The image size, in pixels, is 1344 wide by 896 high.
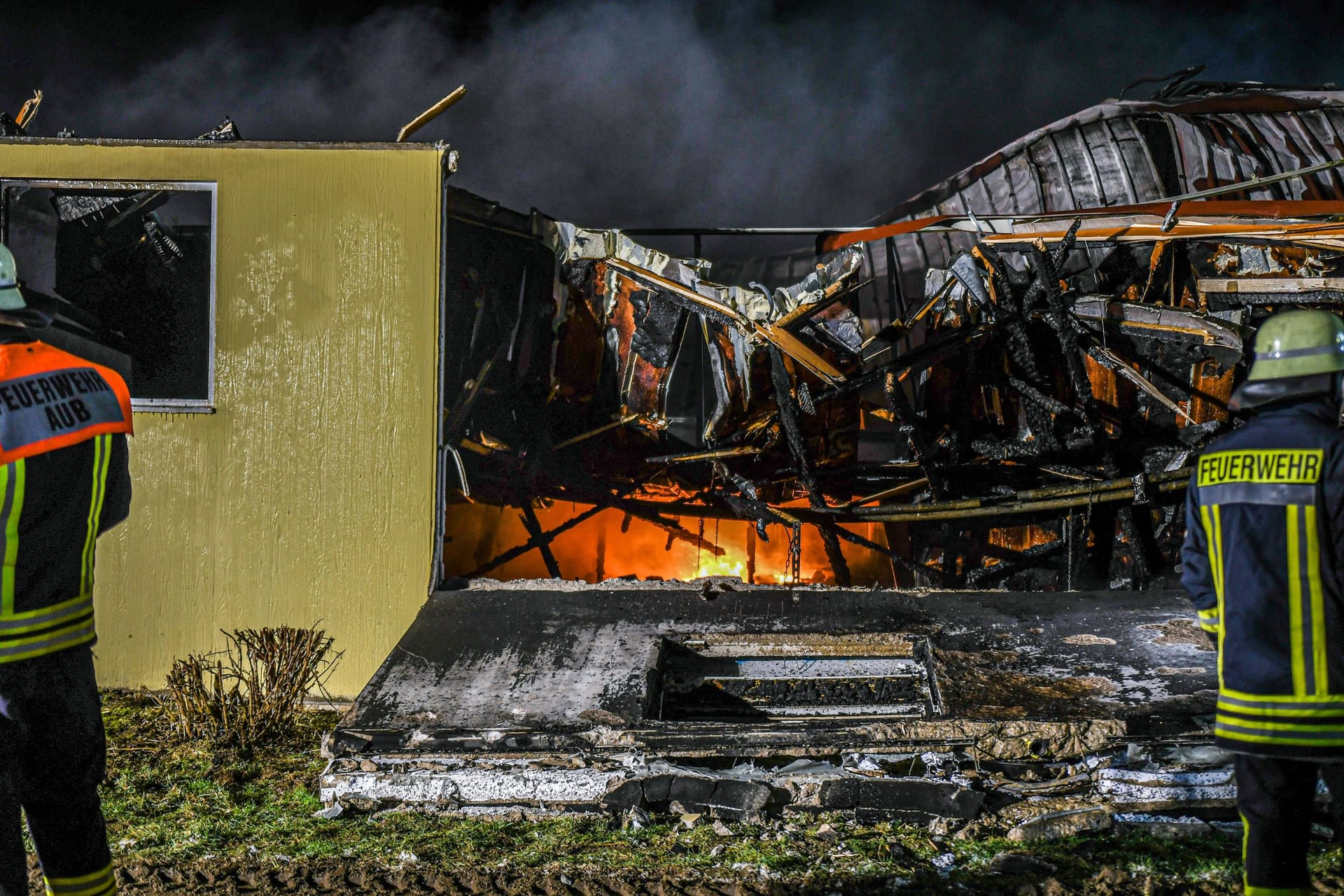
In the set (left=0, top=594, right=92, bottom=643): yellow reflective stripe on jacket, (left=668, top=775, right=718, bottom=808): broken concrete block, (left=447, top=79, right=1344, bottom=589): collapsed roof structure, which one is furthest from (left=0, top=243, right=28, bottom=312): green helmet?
(left=447, top=79, right=1344, bottom=589): collapsed roof structure

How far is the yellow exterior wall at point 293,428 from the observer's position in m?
5.54

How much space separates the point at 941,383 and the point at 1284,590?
169 inches

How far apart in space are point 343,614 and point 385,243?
225cm

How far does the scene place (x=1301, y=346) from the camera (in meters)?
2.59

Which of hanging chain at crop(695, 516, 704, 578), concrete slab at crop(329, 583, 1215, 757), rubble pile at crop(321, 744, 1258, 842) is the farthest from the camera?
hanging chain at crop(695, 516, 704, 578)

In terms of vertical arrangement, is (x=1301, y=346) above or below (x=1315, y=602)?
above

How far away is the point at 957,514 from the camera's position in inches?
243

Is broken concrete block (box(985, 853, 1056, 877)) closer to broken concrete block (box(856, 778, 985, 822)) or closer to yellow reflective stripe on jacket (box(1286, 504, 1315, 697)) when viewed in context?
broken concrete block (box(856, 778, 985, 822))

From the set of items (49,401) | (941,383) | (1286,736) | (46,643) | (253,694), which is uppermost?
(941,383)

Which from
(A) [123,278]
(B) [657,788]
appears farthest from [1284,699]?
(A) [123,278]

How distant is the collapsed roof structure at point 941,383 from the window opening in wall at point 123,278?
1.79 metres

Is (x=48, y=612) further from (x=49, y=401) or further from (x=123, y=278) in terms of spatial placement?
(x=123, y=278)

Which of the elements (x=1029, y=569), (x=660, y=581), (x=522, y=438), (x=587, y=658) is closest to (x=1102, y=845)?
(x=587, y=658)

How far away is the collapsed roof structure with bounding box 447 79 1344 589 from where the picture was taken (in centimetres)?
604
